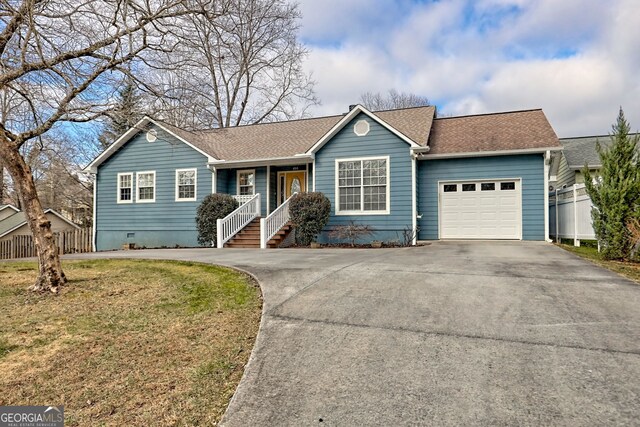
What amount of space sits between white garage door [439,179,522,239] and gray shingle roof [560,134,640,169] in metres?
8.53

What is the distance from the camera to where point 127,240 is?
1694 centimetres

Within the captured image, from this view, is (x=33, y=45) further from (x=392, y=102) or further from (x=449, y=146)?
(x=392, y=102)

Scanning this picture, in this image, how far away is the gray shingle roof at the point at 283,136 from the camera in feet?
48.3

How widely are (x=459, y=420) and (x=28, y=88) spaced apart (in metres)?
8.68

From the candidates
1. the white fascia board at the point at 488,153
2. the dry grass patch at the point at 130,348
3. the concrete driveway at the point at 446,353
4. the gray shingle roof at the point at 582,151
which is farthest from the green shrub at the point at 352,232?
the gray shingle roof at the point at 582,151

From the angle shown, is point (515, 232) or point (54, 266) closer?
point (54, 266)

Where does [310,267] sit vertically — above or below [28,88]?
below

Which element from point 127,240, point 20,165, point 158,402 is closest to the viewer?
point 158,402

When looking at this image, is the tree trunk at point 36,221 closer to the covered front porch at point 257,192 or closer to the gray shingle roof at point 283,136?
the covered front porch at point 257,192

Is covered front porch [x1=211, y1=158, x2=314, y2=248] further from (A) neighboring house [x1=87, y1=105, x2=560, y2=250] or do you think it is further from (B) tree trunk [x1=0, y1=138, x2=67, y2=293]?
(B) tree trunk [x1=0, y1=138, x2=67, y2=293]

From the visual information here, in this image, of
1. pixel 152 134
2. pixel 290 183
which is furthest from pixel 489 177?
pixel 152 134

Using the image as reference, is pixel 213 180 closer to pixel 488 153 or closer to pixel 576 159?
pixel 488 153

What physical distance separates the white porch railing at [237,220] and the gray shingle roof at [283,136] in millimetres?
1941

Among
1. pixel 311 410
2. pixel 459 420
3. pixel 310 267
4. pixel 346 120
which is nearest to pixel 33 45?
pixel 310 267
